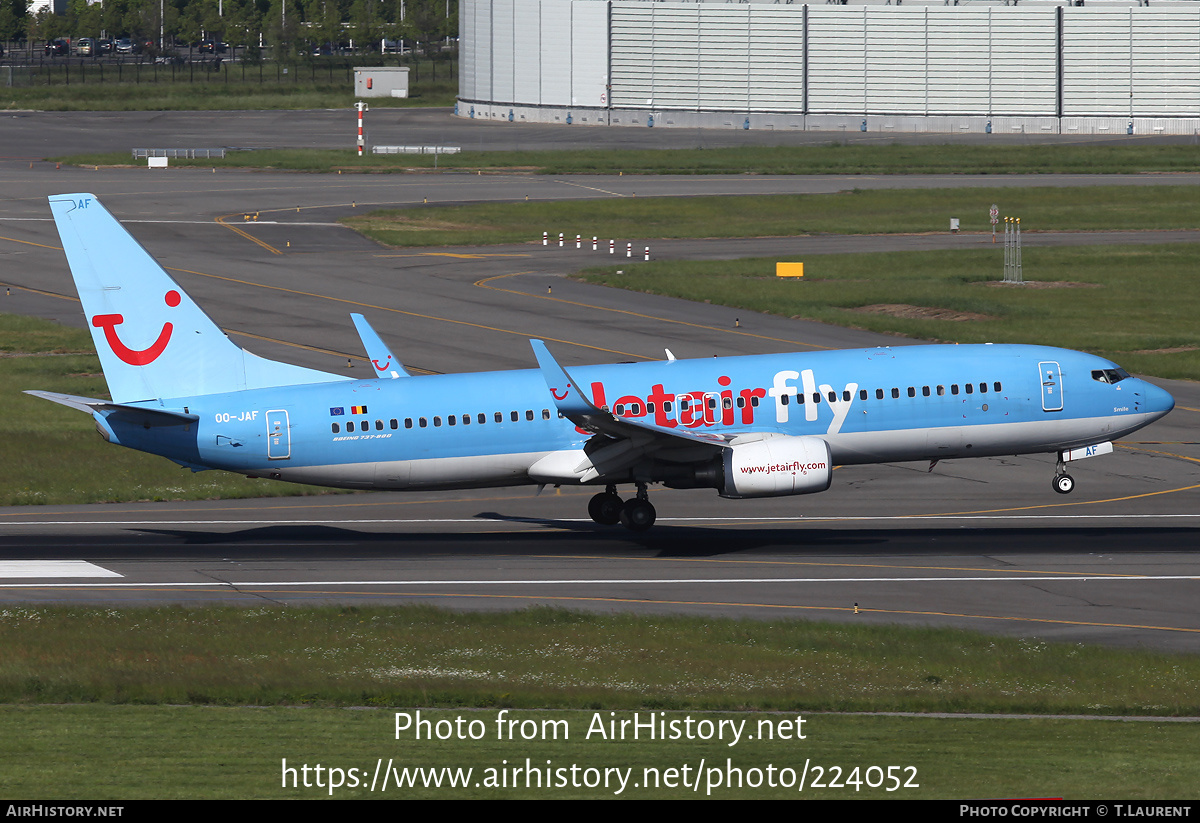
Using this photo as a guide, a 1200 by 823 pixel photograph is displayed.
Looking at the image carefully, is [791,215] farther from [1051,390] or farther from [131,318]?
[131,318]

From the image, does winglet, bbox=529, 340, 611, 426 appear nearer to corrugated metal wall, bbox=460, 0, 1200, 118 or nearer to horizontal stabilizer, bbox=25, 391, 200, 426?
horizontal stabilizer, bbox=25, 391, 200, 426

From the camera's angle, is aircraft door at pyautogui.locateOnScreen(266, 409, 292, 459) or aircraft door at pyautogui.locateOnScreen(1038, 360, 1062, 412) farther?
aircraft door at pyautogui.locateOnScreen(1038, 360, 1062, 412)

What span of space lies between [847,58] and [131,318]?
139 meters

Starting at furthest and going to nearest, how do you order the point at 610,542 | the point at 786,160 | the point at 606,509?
the point at 786,160
the point at 606,509
the point at 610,542

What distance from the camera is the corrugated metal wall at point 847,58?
529ft

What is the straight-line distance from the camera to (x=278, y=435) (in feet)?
141

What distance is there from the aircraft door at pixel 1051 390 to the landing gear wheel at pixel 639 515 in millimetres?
12148

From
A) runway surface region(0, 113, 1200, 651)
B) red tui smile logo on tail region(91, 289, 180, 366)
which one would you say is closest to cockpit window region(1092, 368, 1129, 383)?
runway surface region(0, 113, 1200, 651)

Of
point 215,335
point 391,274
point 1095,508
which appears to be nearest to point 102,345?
point 215,335

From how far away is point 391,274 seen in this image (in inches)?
3661

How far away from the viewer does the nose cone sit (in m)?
47.2

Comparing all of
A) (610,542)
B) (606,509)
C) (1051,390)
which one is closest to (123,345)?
(606,509)

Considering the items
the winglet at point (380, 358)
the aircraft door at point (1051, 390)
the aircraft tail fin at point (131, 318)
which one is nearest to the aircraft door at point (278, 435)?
the aircraft tail fin at point (131, 318)

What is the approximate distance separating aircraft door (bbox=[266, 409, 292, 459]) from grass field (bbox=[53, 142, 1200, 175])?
9535 cm
